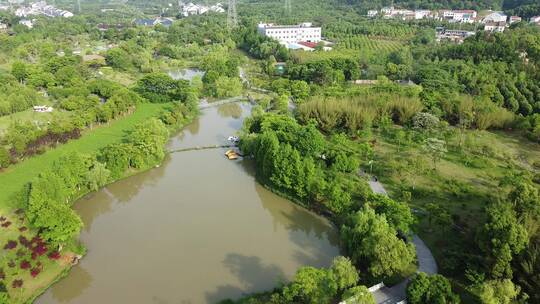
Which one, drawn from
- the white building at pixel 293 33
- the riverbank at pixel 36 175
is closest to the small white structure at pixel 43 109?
the riverbank at pixel 36 175

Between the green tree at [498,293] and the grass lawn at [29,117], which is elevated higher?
the grass lawn at [29,117]

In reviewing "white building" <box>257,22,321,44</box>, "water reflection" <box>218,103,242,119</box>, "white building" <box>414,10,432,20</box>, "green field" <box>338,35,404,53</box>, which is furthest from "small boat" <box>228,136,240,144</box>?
"white building" <box>414,10,432,20</box>

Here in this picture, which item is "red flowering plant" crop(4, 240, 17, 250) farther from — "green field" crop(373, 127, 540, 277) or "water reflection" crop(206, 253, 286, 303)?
"green field" crop(373, 127, 540, 277)

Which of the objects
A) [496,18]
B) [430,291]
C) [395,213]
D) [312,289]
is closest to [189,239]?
[312,289]

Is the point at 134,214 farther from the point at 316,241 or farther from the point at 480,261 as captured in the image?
the point at 480,261

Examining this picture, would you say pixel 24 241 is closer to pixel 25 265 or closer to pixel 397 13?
pixel 25 265

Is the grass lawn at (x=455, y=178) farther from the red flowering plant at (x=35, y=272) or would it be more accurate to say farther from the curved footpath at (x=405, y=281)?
the red flowering plant at (x=35, y=272)
